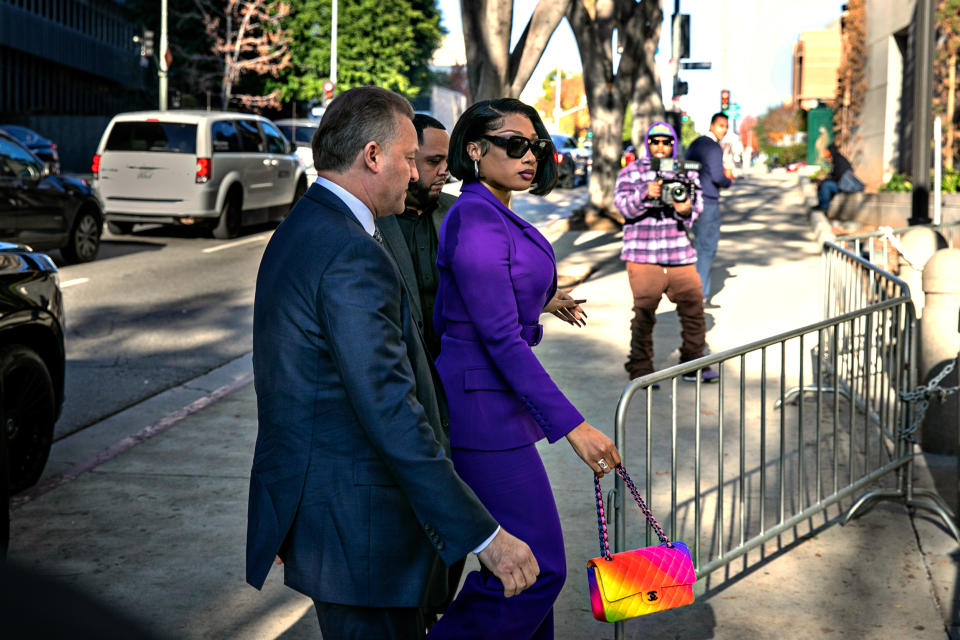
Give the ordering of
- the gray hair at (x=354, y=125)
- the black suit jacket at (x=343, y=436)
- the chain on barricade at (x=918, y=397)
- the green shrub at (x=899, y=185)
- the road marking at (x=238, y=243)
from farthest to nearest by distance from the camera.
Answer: the green shrub at (x=899, y=185), the road marking at (x=238, y=243), the chain on barricade at (x=918, y=397), the gray hair at (x=354, y=125), the black suit jacket at (x=343, y=436)

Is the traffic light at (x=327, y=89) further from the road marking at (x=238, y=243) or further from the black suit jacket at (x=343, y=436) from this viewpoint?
the black suit jacket at (x=343, y=436)

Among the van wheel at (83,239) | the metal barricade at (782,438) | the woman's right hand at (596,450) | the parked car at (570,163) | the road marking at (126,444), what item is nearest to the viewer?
the woman's right hand at (596,450)

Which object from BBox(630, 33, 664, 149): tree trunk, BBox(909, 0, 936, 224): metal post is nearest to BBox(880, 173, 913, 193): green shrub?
BBox(630, 33, 664, 149): tree trunk

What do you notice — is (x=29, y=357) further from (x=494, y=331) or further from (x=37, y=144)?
(x=37, y=144)

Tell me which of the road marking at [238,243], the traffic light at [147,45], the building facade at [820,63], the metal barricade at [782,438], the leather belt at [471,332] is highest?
the building facade at [820,63]

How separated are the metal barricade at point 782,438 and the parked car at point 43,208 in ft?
29.3

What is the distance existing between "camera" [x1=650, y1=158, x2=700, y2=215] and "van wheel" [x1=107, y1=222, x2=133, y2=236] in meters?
12.6

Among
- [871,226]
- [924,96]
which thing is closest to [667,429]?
[924,96]

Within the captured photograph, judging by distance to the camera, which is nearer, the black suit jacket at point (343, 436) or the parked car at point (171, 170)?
the black suit jacket at point (343, 436)

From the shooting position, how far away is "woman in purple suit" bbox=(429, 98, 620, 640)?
10.9ft

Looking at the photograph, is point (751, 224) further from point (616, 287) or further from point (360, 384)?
point (360, 384)

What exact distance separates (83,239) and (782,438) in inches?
488

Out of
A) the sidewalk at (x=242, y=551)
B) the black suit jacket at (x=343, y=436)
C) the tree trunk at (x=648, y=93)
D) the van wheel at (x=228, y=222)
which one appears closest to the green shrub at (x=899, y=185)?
the tree trunk at (x=648, y=93)

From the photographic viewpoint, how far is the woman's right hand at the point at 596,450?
3299 mm
